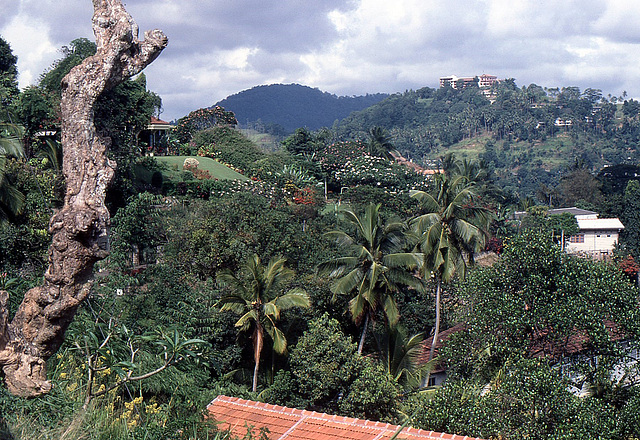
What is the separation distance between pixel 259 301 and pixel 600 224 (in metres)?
41.0

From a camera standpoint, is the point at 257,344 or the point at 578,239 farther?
the point at 578,239

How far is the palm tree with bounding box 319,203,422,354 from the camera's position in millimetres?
19391

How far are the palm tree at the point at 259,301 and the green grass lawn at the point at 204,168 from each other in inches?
645

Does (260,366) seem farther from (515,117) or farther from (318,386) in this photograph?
(515,117)

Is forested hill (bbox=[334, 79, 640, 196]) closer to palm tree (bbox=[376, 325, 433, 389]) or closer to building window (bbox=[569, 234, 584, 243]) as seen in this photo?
building window (bbox=[569, 234, 584, 243])

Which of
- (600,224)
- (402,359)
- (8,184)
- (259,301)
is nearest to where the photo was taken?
(8,184)

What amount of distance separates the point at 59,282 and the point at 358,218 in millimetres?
15980

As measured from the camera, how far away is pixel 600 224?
51125 mm

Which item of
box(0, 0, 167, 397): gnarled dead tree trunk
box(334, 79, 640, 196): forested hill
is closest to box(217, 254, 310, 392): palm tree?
box(0, 0, 167, 397): gnarled dead tree trunk

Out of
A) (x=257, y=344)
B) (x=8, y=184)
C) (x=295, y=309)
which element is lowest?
(x=257, y=344)

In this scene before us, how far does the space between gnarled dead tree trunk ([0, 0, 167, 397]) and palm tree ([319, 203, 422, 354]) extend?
14818 millimetres

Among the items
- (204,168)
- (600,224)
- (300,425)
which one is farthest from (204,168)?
(600,224)

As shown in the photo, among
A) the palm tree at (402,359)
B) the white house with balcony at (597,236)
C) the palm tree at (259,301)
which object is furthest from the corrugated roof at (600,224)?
the palm tree at (259,301)

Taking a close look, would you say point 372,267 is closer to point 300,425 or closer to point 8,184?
point 300,425
